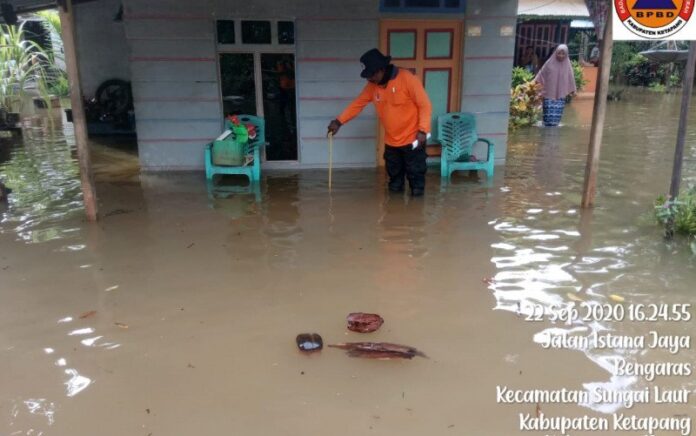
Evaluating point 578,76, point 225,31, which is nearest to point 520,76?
point 578,76

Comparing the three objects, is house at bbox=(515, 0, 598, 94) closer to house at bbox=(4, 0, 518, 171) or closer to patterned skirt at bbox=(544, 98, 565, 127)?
patterned skirt at bbox=(544, 98, 565, 127)

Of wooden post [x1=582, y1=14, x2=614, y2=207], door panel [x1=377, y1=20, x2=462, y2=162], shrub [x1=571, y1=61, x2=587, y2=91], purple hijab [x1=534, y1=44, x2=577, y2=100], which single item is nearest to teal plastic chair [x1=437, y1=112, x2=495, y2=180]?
door panel [x1=377, y1=20, x2=462, y2=162]

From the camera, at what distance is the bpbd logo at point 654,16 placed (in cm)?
471

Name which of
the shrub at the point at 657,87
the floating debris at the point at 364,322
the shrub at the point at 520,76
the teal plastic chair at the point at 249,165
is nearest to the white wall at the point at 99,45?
the teal plastic chair at the point at 249,165

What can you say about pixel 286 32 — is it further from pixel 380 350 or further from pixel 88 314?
pixel 380 350

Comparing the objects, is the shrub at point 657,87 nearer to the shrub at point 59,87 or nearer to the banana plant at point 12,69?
the shrub at point 59,87

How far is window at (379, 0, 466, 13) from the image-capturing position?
7.78 m

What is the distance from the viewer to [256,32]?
7.73 m

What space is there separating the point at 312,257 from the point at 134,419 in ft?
7.69

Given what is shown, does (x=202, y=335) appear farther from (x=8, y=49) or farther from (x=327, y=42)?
(x=8, y=49)

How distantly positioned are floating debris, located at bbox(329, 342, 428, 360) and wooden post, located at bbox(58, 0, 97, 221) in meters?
3.58

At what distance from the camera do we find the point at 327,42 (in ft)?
25.7

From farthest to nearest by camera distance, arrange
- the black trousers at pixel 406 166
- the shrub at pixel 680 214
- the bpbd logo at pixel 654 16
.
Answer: the black trousers at pixel 406 166
the shrub at pixel 680 214
the bpbd logo at pixel 654 16

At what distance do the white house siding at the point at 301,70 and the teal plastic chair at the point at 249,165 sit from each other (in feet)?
1.82
